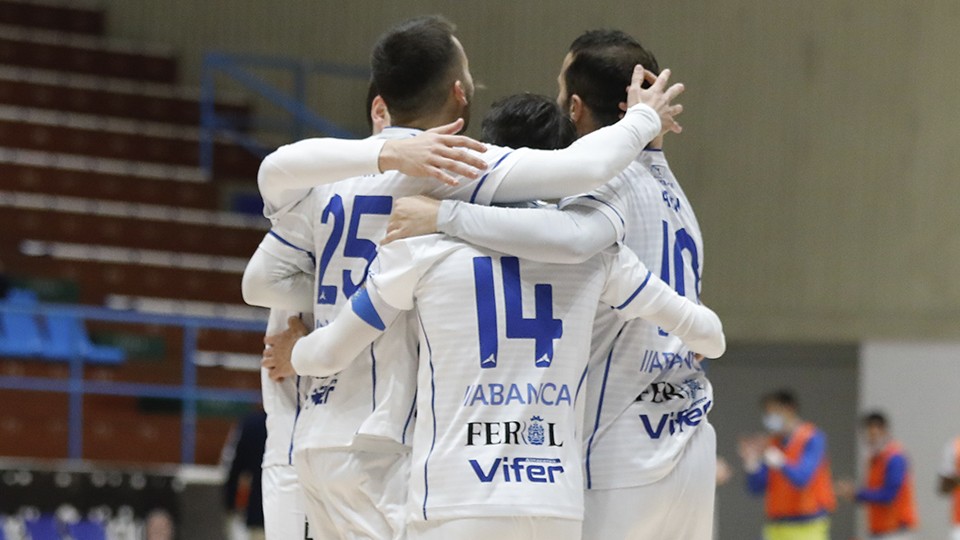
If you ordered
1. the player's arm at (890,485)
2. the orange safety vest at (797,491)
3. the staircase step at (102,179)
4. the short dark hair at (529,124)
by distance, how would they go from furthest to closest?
the staircase step at (102,179), the player's arm at (890,485), the orange safety vest at (797,491), the short dark hair at (529,124)

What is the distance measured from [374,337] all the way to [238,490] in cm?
723

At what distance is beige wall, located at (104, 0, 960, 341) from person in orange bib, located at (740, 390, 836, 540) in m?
2.99

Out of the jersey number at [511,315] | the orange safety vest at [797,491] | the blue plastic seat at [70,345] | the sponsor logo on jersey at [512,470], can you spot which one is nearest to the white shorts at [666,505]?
the sponsor logo on jersey at [512,470]

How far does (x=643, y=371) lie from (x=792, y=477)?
896cm

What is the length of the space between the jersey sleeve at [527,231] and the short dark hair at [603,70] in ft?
1.86

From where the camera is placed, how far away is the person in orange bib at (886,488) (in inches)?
514

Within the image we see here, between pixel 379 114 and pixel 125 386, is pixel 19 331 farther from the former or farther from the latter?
pixel 379 114

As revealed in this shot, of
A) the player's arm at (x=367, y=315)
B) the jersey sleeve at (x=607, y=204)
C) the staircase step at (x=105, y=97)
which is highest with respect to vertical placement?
the staircase step at (x=105, y=97)

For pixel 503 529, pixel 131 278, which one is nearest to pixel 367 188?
pixel 503 529

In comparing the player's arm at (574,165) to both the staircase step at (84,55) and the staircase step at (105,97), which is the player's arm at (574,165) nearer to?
the staircase step at (105,97)

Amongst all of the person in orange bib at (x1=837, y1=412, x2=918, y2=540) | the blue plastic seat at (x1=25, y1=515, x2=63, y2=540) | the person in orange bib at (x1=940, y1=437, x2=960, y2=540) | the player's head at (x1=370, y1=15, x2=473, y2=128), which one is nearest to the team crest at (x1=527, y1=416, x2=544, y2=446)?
the player's head at (x1=370, y1=15, x2=473, y2=128)

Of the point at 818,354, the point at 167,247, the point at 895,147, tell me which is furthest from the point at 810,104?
the point at 167,247

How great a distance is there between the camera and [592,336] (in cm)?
383

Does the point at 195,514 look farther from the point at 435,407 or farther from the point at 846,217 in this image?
the point at 435,407
